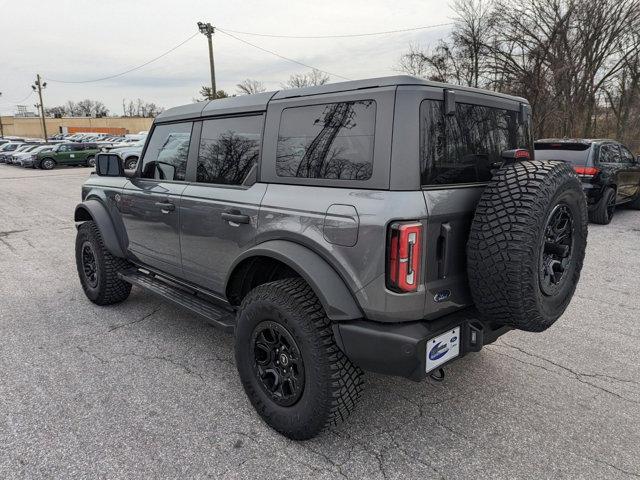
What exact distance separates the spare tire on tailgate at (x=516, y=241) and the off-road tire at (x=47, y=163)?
29797mm

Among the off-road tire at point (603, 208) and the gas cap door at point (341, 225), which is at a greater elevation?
the gas cap door at point (341, 225)

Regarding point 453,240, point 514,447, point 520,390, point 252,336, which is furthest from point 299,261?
point 520,390

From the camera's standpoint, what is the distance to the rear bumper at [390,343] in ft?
6.76

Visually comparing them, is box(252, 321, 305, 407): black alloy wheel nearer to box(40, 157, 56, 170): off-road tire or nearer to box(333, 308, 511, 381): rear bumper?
box(333, 308, 511, 381): rear bumper

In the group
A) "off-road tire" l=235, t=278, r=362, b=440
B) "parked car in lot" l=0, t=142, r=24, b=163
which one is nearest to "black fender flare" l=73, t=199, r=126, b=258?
"off-road tire" l=235, t=278, r=362, b=440

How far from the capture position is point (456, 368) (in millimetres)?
3172

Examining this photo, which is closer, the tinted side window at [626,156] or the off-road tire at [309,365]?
the off-road tire at [309,365]

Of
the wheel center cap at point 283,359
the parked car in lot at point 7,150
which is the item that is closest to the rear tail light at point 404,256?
the wheel center cap at point 283,359

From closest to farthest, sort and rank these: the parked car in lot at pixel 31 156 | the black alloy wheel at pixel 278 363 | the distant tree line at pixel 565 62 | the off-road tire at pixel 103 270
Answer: the black alloy wheel at pixel 278 363 < the off-road tire at pixel 103 270 < the distant tree line at pixel 565 62 < the parked car in lot at pixel 31 156

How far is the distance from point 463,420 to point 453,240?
1148mm

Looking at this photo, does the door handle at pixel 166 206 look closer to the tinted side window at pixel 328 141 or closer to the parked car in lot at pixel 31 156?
the tinted side window at pixel 328 141

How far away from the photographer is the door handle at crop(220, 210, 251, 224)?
2648 millimetres

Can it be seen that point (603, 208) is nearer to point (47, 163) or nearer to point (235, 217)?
point (235, 217)

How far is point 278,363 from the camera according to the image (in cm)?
249
